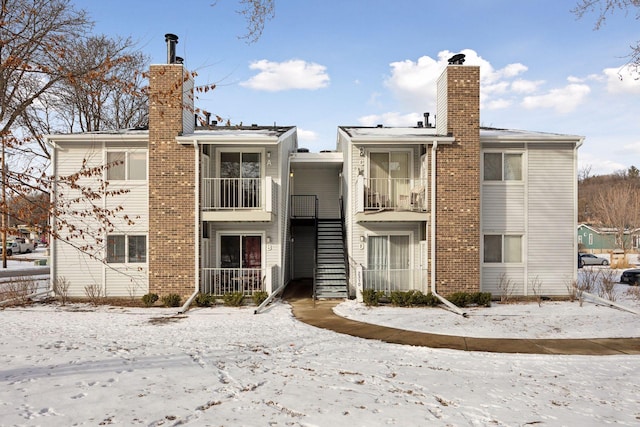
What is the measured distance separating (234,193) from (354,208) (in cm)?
395

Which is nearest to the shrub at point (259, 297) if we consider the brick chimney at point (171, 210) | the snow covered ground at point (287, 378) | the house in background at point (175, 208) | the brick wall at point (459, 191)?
the house in background at point (175, 208)

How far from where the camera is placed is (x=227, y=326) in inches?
416

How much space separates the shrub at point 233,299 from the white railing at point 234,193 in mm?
2738

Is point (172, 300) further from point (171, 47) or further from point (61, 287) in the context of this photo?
point (171, 47)

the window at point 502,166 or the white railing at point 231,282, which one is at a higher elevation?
the window at point 502,166

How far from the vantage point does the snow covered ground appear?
17.8 feet

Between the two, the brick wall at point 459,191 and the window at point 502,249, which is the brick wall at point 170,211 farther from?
the window at point 502,249

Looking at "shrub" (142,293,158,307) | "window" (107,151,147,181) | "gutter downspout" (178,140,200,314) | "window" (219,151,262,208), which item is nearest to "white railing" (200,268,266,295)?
"gutter downspout" (178,140,200,314)

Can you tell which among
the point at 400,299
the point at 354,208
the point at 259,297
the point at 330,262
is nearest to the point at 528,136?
the point at 354,208

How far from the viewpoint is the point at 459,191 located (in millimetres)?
14070

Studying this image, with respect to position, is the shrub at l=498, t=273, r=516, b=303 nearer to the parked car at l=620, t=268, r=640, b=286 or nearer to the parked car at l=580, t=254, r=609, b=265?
the parked car at l=620, t=268, r=640, b=286

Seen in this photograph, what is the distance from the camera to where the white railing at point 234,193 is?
566 inches

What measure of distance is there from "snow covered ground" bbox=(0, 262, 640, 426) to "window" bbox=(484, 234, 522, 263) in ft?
13.5

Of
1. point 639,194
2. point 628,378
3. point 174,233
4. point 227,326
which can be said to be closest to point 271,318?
point 227,326
